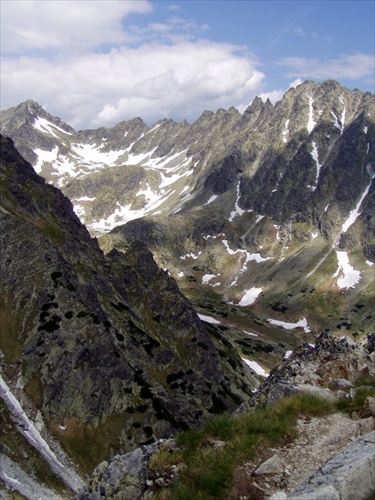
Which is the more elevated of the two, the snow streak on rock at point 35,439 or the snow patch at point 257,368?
the snow streak on rock at point 35,439

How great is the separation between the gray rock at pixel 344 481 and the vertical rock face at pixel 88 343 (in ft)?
183

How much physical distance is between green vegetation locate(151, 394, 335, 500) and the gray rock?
234cm

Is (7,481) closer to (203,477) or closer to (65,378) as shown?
(65,378)

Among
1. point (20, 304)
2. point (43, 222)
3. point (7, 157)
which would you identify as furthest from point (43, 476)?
point (7, 157)

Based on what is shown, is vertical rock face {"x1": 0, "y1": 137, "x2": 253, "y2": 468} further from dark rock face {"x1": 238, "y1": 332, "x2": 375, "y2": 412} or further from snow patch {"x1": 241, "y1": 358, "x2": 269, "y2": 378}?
dark rock face {"x1": 238, "y1": 332, "x2": 375, "y2": 412}

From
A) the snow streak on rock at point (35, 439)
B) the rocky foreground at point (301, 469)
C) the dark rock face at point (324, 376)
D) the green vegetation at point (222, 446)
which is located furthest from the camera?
the snow streak on rock at point (35, 439)

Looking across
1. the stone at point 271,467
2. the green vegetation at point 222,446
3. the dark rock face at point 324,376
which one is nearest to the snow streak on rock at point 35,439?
the dark rock face at point 324,376

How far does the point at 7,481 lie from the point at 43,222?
70964 mm

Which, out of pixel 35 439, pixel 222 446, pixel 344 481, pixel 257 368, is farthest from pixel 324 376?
pixel 257 368

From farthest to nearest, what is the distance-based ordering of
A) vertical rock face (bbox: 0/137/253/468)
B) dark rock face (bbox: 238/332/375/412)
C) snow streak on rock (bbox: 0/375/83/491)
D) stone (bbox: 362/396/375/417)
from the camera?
vertical rock face (bbox: 0/137/253/468) < snow streak on rock (bbox: 0/375/83/491) < dark rock face (bbox: 238/332/375/412) < stone (bbox: 362/396/375/417)

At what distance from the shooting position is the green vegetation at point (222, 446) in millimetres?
12500

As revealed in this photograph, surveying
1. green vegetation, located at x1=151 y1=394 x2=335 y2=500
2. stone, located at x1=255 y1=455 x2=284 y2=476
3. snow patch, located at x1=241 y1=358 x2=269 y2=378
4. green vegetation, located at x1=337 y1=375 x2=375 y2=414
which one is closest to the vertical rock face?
snow patch, located at x1=241 y1=358 x2=269 y2=378

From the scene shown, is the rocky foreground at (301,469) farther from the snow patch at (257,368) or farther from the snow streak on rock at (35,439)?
the snow patch at (257,368)

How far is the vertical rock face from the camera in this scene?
6731 cm
